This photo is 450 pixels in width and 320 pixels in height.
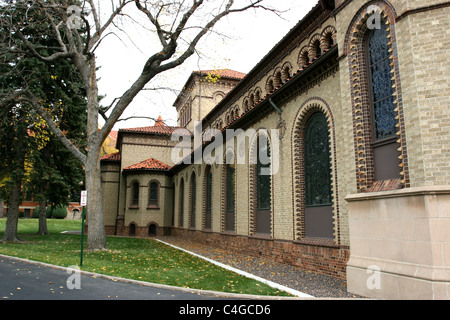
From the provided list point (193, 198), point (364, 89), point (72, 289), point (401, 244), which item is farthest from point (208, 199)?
point (401, 244)

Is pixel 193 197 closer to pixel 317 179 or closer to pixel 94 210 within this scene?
pixel 94 210

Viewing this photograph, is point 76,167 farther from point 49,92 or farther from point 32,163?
point 49,92

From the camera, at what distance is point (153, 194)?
31.0m

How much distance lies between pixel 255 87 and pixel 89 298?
Result: 1411 cm

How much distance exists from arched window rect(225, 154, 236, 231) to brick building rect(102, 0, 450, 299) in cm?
5

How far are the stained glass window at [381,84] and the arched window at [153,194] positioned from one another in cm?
2529

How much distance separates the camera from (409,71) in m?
6.54

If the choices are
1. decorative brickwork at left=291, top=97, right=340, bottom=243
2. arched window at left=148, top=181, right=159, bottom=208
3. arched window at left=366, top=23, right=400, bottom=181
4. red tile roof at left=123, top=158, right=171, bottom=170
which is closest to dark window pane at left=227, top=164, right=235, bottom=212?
decorative brickwork at left=291, top=97, right=340, bottom=243

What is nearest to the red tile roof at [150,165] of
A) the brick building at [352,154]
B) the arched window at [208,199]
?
the arched window at [208,199]

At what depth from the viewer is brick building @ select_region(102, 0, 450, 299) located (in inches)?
241

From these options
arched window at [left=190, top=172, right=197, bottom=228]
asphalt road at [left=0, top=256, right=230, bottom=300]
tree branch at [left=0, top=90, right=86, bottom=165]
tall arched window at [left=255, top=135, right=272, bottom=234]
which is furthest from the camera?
arched window at [left=190, top=172, right=197, bottom=228]

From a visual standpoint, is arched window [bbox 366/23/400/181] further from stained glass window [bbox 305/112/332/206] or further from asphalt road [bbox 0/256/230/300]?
asphalt road [bbox 0/256/230/300]

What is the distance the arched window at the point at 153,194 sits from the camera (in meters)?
30.7

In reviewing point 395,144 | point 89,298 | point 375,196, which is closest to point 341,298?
point 375,196
